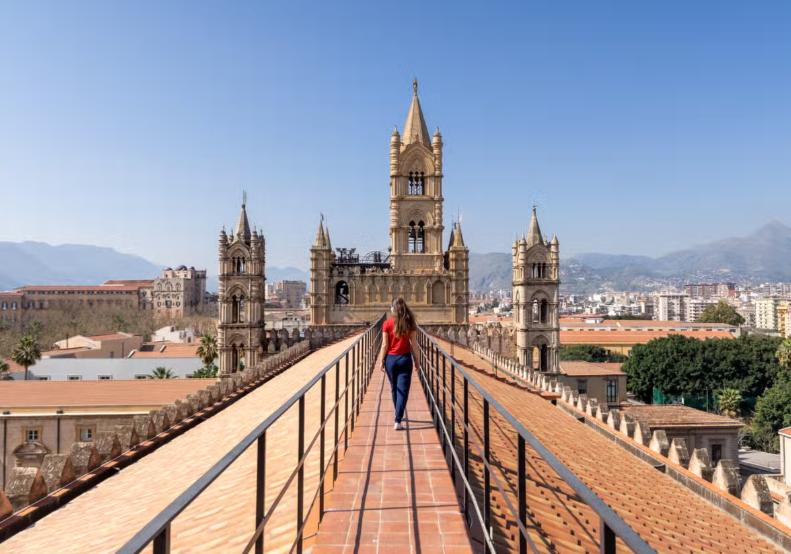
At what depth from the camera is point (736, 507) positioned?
856cm

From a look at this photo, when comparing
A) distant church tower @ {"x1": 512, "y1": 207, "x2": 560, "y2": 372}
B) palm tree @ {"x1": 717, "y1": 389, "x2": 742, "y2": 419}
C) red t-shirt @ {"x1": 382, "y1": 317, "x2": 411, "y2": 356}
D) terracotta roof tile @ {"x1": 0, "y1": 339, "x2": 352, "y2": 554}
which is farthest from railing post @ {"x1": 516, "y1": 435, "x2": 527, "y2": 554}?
palm tree @ {"x1": 717, "y1": 389, "x2": 742, "y2": 419}

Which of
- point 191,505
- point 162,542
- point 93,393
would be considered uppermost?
point 162,542

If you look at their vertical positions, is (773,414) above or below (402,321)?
below

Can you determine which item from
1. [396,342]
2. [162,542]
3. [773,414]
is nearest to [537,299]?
[773,414]

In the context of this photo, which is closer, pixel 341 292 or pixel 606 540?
pixel 606 540

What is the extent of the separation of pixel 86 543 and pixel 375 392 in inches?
192

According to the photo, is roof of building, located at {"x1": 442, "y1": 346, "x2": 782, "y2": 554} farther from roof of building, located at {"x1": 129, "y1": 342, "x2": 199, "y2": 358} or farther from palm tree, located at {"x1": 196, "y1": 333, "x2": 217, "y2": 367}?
roof of building, located at {"x1": 129, "y1": 342, "x2": 199, "y2": 358}

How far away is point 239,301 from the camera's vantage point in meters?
43.7

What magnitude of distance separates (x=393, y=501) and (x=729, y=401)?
53580 mm

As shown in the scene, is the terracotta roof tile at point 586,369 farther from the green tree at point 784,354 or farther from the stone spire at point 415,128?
the stone spire at point 415,128

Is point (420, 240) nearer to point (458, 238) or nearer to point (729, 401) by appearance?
point (458, 238)

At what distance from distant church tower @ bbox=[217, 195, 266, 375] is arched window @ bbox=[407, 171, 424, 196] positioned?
14615mm

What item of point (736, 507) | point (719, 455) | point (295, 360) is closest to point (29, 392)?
point (295, 360)

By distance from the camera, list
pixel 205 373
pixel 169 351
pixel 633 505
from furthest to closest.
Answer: pixel 169 351
pixel 205 373
pixel 633 505
